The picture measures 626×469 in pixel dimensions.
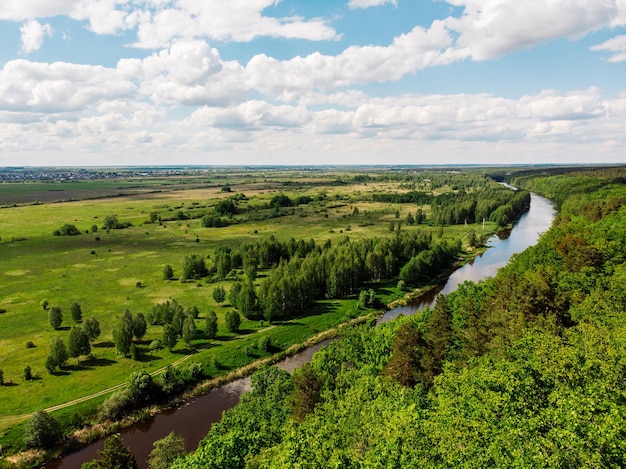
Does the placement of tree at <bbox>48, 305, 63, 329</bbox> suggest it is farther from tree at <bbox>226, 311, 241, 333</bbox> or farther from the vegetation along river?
the vegetation along river

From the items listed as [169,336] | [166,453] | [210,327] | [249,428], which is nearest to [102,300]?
[169,336]

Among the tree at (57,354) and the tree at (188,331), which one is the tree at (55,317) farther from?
the tree at (188,331)

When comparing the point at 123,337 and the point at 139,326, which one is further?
the point at 139,326

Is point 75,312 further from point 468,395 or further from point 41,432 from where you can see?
point 468,395

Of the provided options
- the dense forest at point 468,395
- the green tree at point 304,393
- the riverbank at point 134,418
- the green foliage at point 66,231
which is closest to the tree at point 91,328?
the riverbank at point 134,418

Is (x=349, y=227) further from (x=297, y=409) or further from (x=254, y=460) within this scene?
(x=254, y=460)
